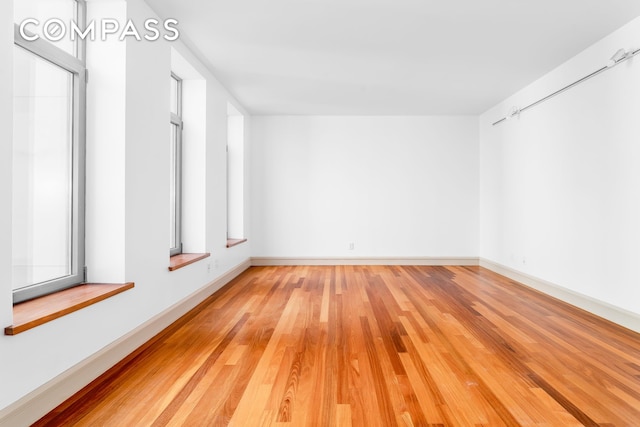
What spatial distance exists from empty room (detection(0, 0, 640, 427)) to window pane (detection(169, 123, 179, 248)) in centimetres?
2

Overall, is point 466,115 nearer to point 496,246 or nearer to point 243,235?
point 496,246

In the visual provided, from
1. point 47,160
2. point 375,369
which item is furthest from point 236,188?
point 375,369

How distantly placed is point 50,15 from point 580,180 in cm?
492

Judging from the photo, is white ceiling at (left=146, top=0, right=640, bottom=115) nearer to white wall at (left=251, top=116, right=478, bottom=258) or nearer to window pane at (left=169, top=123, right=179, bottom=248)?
window pane at (left=169, top=123, right=179, bottom=248)

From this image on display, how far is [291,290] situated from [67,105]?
125 inches

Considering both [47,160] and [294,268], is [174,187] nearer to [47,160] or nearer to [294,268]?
[47,160]

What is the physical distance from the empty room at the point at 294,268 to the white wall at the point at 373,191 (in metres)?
0.48

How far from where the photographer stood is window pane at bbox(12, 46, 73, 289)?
200 centimetres

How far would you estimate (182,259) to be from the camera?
147 inches

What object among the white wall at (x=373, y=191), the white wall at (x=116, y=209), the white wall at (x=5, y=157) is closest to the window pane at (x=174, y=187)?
the white wall at (x=116, y=209)

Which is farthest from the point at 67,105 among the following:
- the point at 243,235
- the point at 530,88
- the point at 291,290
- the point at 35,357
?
the point at 530,88

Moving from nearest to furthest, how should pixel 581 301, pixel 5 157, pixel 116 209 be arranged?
pixel 5 157
pixel 116 209
pixel 581 301

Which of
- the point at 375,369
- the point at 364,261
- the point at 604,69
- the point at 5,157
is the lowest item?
the point at 375,369

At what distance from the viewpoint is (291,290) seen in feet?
15.5
